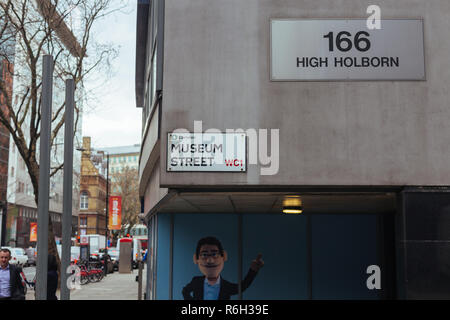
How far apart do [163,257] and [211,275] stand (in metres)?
1.19

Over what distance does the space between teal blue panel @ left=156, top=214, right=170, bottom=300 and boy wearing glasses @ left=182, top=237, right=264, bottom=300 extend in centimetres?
46

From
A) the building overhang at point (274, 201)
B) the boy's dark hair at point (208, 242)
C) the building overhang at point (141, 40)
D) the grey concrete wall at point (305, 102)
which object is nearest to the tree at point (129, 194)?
the building overhang at point (141, 40)

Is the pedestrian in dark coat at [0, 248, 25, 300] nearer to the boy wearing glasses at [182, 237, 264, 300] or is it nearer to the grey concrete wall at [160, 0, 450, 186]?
the grey concrete wall at [160, 0, 450, 186]

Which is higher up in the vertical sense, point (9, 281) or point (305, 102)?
point (305, 102)

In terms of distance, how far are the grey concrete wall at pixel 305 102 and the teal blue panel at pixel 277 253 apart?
3.70 metres

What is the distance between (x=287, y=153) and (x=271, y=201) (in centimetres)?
157

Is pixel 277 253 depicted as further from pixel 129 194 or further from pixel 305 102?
pixel 129 194

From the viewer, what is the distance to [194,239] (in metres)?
12.1

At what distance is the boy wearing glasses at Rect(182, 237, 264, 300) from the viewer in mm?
11836

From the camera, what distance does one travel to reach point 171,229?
1234 centimetres

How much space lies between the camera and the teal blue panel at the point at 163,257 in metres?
12.1

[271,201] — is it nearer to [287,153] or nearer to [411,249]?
[287,153]

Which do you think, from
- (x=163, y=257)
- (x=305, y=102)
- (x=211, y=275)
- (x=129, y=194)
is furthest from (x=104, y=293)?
(x=129, y=194)

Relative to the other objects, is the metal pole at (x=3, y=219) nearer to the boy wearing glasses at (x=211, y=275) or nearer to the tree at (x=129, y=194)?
the tree at (x=129, y=194)
